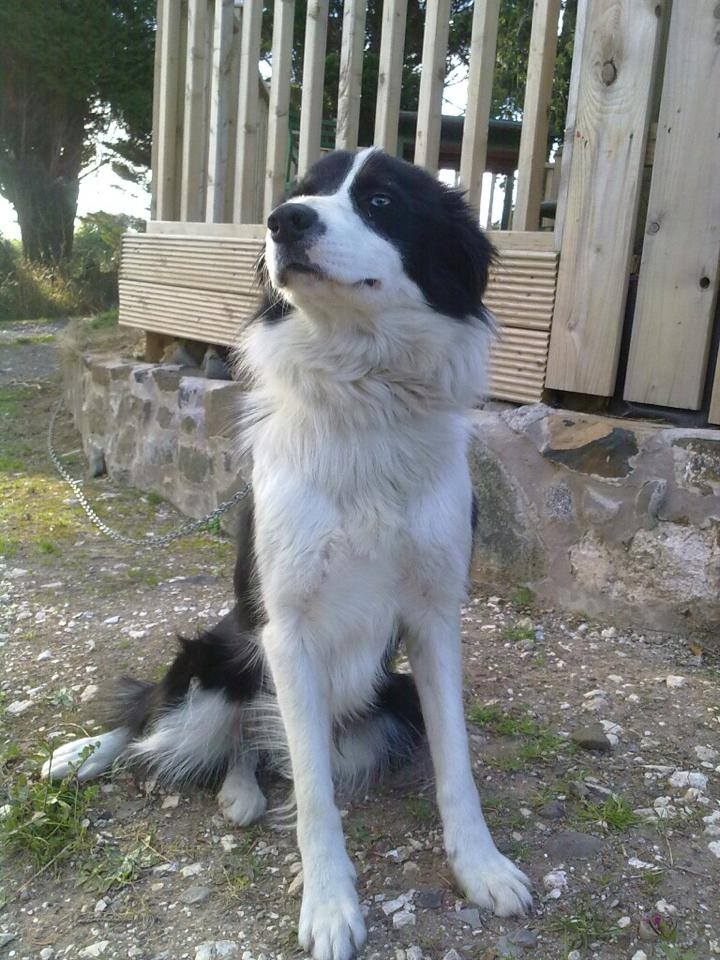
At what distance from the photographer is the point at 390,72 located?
3684mm

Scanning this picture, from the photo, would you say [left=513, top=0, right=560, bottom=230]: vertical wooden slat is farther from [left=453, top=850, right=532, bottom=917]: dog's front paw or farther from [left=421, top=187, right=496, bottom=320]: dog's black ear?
[left=453, top=850, right=532, bottom=917]: dog's front paw

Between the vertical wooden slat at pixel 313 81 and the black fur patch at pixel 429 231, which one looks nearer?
the black fur patch at pixel 429 231

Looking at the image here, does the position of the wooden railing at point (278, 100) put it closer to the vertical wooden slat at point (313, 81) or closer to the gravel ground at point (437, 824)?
the vertical wooden slat at point (313, 81)

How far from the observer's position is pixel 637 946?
Answer: 174 cm

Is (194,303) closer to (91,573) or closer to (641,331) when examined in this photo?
(91,573)

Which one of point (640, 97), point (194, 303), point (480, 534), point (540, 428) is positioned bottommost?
point (480, 534)

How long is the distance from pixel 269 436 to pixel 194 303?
10.1 feet

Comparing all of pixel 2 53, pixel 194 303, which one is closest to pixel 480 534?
pixel 194 303

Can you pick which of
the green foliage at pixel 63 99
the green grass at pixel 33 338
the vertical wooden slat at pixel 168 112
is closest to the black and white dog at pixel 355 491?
the vertical wooden slat at pixel 168 112

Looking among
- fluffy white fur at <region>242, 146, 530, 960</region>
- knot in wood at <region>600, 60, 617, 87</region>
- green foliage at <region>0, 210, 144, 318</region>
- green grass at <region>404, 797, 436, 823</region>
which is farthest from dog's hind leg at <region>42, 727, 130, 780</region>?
green foliage at <region>0, 210, 144, 318</region>

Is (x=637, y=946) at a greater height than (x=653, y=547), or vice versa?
(x=653, y=547)

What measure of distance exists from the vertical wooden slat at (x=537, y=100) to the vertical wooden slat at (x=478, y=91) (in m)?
0.17

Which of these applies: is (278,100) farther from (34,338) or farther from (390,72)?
→ (34,338)

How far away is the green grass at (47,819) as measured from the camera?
203cm
